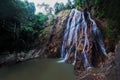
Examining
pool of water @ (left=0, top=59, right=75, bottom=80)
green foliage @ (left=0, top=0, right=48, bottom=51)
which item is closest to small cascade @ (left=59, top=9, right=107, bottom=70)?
pool of water @ (left=0, top=59, right=75, bottom=80)

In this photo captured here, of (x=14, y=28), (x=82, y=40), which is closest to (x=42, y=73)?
(x=82, y=40)

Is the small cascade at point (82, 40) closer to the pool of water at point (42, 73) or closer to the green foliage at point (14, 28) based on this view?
the pool of water at point (42, 73)

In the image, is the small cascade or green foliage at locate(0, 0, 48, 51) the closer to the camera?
the small cascade

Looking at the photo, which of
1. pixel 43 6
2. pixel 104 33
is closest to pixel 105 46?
pixel 104 33

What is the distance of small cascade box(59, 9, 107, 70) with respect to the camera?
12109 millimetres

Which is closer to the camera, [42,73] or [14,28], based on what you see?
[42,73]

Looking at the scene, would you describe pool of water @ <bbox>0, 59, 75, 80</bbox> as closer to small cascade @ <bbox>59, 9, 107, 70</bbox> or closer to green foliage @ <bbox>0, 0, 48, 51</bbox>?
small cascade @ <bbox>59, 9, 107, 70</bbox>

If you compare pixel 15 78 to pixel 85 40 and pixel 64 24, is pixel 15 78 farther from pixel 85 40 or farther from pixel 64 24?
pixel 64 24

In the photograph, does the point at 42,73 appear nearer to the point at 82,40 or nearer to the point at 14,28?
the point at 82,40

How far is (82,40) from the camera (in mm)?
13664

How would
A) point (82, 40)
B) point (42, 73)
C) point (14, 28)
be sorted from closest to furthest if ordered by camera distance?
1. point (42, 73)
2. point (82, 40)
3. point (14, 28)

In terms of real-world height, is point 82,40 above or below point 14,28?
below

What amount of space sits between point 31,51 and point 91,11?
7.53m

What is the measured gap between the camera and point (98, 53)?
12117 millimetres
